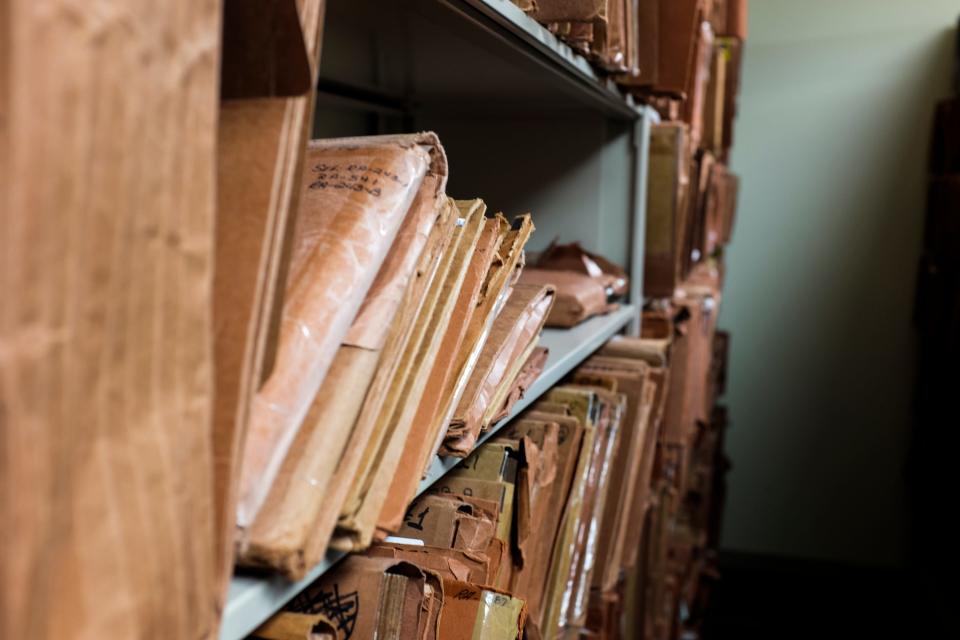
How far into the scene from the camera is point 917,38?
347 cm

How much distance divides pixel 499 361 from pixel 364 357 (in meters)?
0.29

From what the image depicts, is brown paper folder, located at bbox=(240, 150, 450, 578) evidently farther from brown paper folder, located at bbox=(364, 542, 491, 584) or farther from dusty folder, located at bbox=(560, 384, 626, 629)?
dusty folder, located at bbox=(560, 384, 626, 629)

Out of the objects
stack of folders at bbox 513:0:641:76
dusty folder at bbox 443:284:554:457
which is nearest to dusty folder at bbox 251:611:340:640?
dusty folder at bbox 443:284:554:457

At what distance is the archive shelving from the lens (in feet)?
2.97

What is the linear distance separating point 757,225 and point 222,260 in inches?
141

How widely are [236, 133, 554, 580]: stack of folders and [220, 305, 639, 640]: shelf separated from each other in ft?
0.04

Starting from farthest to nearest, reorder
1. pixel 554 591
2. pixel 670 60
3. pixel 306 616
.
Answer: pixel 670 60 < pixel 554 591 < pixel 306 616

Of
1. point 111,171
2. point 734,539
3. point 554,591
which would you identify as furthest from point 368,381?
point 734,539

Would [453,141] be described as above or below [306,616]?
above

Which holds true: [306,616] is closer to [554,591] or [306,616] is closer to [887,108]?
[554,591]

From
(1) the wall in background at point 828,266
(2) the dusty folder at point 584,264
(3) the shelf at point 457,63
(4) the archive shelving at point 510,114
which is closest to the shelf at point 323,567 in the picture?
(4) the archive shelving at point 510,114

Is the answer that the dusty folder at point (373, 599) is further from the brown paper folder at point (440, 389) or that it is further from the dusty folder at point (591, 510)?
the dusty folder at point (591, 510)

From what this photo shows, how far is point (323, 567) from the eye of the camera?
1.73ft

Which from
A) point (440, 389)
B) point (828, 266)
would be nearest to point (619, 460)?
point (440, 389)
